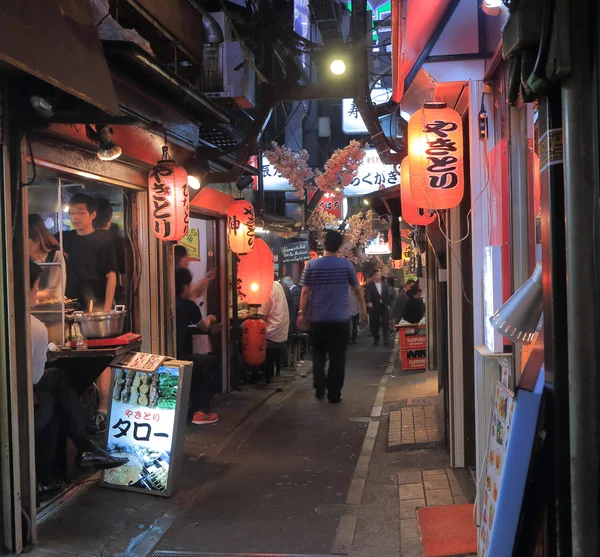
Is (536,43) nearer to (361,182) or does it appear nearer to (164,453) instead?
(164,453)

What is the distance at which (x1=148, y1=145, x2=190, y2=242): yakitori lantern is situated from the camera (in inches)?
322

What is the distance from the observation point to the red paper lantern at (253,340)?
1296 centimetres

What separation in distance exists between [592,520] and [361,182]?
725 inches

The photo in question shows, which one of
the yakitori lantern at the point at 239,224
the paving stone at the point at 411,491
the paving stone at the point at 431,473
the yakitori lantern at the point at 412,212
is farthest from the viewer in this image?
the yakitori lantern at the point at 239,224

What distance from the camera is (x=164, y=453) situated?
21.9ft

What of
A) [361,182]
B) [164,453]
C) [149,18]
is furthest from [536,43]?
[361,182]

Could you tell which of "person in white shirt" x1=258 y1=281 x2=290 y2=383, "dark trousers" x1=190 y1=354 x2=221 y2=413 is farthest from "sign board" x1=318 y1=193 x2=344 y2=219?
"dark trousers" x1=190 y1=354 x2=221 y2=413

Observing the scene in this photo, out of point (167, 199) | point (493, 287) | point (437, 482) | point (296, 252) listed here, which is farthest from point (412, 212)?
point (296, 252)

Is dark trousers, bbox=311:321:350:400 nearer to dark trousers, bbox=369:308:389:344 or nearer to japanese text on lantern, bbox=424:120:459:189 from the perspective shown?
japanese text on lantern, bbox=424:120:459:189

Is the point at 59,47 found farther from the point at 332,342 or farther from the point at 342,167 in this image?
the point at 342,167

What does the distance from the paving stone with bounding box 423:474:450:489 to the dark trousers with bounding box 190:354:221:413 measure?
4.12 meters

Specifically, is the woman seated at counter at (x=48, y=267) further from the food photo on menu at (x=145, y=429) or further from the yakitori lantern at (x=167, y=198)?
the food photo on menu at (x=145, y=429)

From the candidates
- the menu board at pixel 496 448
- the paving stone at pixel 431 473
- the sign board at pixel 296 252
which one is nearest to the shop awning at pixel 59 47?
the menu board at pixel 496 448

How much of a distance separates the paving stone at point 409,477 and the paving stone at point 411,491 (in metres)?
0.11
